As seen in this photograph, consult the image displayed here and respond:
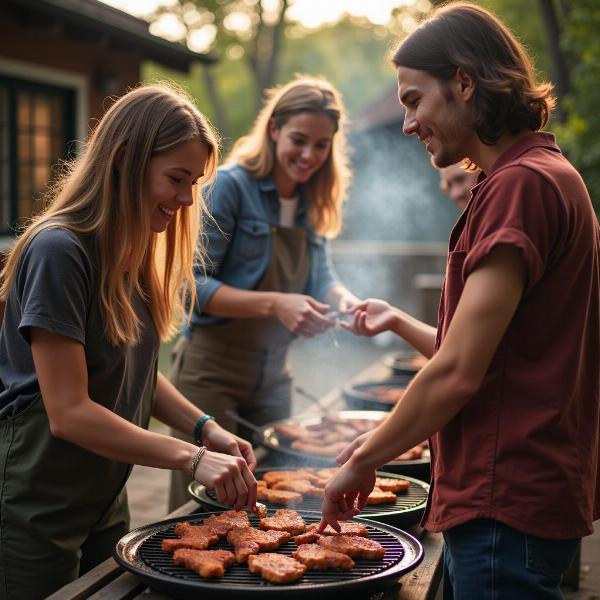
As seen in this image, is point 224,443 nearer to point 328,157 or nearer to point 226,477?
point 226,477

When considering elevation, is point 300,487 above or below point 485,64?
below

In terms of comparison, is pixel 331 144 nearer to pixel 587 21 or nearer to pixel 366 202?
pixel 587 21

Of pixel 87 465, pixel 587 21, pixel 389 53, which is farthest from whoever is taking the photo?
pixel 587 21

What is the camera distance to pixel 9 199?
10.0m

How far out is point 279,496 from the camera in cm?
303

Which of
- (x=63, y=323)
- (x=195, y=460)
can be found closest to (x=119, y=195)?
Answer: (x=63, y=323)

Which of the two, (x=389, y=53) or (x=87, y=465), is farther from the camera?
(x=87, y=465)

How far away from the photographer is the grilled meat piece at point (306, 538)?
2.54 m

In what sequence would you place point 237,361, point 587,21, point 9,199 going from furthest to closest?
point 587,21
point 9,199
point 237,361

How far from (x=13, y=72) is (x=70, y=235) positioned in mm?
7757

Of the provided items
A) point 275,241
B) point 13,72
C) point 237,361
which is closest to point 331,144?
point 275,241

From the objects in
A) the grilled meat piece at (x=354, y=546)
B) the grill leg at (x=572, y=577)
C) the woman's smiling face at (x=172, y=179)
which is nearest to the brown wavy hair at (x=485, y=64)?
the woman's smiling face at (x=172, y=179)

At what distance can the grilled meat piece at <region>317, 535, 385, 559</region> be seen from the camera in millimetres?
2416

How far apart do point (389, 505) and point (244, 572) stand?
861mm
